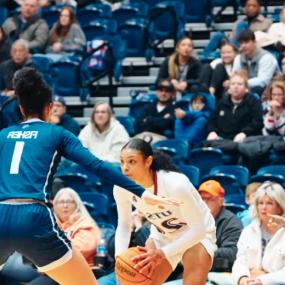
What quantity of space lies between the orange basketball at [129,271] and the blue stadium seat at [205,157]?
14.2ft

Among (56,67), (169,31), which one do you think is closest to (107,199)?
(56,67)

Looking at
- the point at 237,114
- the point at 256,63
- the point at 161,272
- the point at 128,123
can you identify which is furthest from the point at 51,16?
the point at 161,272

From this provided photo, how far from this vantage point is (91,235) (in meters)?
8.64

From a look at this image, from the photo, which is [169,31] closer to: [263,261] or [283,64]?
[283,64]

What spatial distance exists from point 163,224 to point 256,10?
6.99m

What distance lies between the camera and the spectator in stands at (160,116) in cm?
1123

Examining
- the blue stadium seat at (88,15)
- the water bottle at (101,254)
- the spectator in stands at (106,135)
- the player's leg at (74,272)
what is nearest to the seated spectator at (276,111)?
the spectator in stands at (106,135)

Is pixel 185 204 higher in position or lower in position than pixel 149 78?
higher

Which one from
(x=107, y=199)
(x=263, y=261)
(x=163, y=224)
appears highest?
(x=163, y=224)

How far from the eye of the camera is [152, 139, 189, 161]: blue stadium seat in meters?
10.5

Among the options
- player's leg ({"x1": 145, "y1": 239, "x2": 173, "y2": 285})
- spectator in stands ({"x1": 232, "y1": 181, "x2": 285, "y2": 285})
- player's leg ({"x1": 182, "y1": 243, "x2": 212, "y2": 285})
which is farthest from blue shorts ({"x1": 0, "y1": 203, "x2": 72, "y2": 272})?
spectator in stands ({"x1": 232, "y1": 181, "x2": 285, "y2": 285})

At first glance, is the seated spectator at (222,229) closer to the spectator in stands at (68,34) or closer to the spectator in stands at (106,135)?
the spectator in stands at (106,135)

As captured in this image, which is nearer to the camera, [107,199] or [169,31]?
[107,199]

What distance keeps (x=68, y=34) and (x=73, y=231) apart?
17.3ft
